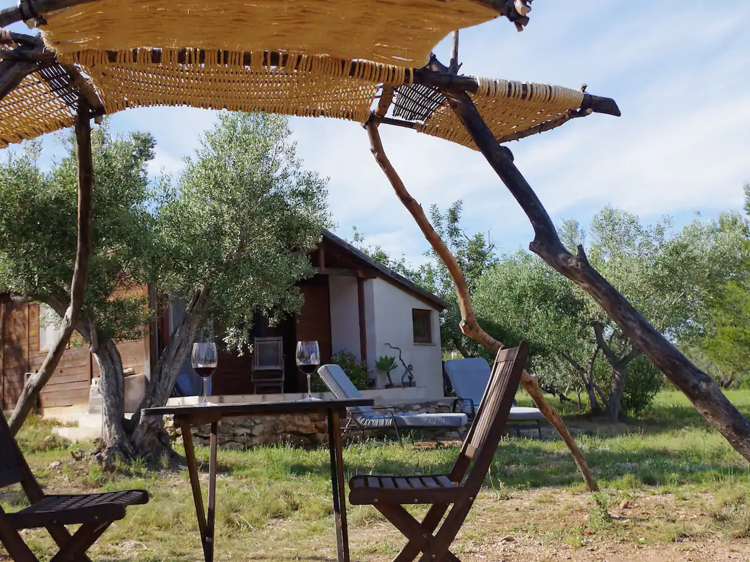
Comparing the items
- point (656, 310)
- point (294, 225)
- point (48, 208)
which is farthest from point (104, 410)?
point (656, 310)

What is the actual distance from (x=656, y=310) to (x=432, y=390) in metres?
4.89

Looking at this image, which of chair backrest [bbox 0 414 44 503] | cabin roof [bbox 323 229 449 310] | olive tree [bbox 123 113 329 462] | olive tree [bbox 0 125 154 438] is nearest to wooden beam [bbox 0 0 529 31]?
chair backrest [bbox 0 414 44 503]

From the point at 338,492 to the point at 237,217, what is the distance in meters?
6.02

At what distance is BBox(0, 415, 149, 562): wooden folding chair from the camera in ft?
6.78

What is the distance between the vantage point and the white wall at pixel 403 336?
13.0 meters

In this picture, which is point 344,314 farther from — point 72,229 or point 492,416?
point 492,416

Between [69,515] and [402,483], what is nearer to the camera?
[69,515]

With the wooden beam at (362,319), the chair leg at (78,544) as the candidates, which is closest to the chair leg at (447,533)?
the chair leg at (78,544)

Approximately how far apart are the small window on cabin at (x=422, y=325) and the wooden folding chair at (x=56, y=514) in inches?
468

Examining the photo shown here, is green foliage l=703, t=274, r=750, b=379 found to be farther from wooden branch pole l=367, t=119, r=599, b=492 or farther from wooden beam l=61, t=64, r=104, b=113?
wooden beam l=61, t=64, r=104, b=113

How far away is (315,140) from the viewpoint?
29.1 feet

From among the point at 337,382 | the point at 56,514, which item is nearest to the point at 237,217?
the point at 337,382

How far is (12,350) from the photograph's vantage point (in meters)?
12.7

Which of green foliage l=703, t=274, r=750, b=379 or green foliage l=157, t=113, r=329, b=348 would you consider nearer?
green foliage l=157, t=113, r=329, b=348
